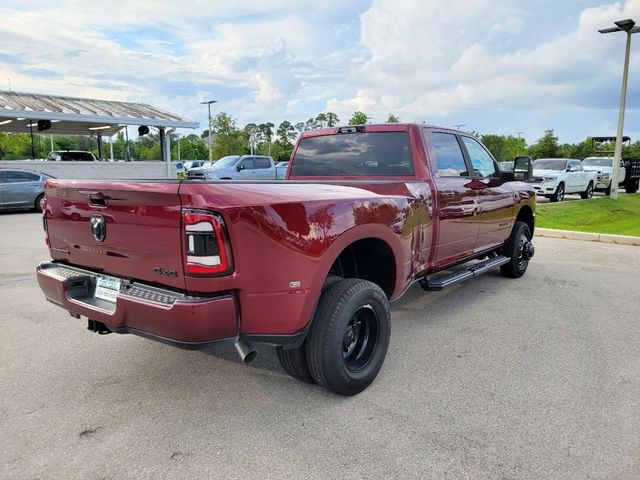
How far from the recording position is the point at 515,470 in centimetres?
246

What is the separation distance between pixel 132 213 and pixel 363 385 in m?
1.84

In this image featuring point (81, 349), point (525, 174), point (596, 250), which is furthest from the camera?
point (596, 250)

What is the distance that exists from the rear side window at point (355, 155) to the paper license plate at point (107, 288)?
8.39 ft

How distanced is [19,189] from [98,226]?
1397 cm

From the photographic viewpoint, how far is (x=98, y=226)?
294 cm

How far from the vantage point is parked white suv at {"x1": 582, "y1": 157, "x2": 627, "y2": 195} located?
2053 centimetres

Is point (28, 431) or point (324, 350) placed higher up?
point (324, 350)

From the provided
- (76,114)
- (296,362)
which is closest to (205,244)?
(296,362)

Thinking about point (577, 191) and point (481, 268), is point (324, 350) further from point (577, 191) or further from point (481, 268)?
point (577, 191)

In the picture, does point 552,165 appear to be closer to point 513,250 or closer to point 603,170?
point 603,170

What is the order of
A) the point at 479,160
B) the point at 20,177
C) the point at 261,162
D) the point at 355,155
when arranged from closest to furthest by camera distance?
the point at 355,155 → the point at 479,160 → the point at 20,177 → the point at 261,162

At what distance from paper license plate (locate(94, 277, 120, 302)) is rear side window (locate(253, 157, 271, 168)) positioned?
60.5 ft

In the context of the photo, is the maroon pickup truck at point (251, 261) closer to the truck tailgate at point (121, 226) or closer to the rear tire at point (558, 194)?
the truck tailgate at point (121, 226)

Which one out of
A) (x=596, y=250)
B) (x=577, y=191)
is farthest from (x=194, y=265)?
(x=577, y=191)
